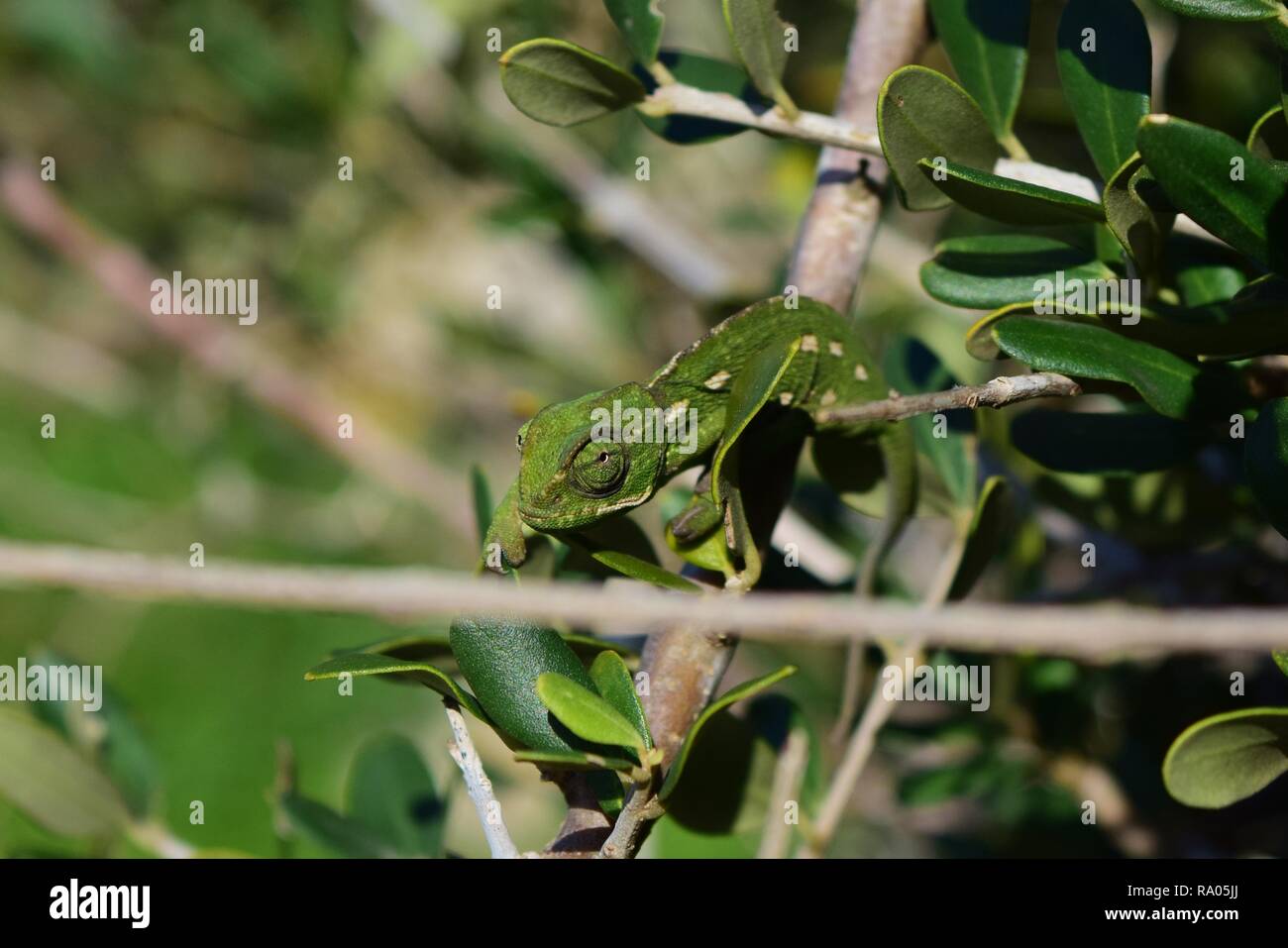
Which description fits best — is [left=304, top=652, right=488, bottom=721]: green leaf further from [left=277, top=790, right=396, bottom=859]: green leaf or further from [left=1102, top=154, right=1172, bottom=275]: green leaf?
[left=1102, top=154, right=1172, bottom=275]: green leaf

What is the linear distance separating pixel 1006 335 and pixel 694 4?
6.94 feet

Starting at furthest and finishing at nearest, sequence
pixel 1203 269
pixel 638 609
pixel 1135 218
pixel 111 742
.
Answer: pixel 111 742
pixel 1203 269
pixel 1135 218
pixel 638 609

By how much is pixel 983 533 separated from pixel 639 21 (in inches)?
24.6

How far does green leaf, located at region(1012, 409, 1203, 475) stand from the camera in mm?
1044

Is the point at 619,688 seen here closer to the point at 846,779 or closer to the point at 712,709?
the point at 712,709

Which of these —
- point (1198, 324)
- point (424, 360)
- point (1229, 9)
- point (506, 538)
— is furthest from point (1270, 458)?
point (424, 360)

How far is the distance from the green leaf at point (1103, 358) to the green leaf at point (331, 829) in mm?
856

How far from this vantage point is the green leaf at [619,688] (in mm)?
842

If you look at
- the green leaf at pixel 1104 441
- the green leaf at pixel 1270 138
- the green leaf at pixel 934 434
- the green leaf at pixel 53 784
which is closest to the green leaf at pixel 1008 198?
the green leaf at pixel 1270 138

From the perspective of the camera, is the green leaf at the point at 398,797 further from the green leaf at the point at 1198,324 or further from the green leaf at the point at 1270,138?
the green leaf at the point at 1270,138

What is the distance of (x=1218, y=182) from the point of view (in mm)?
764
